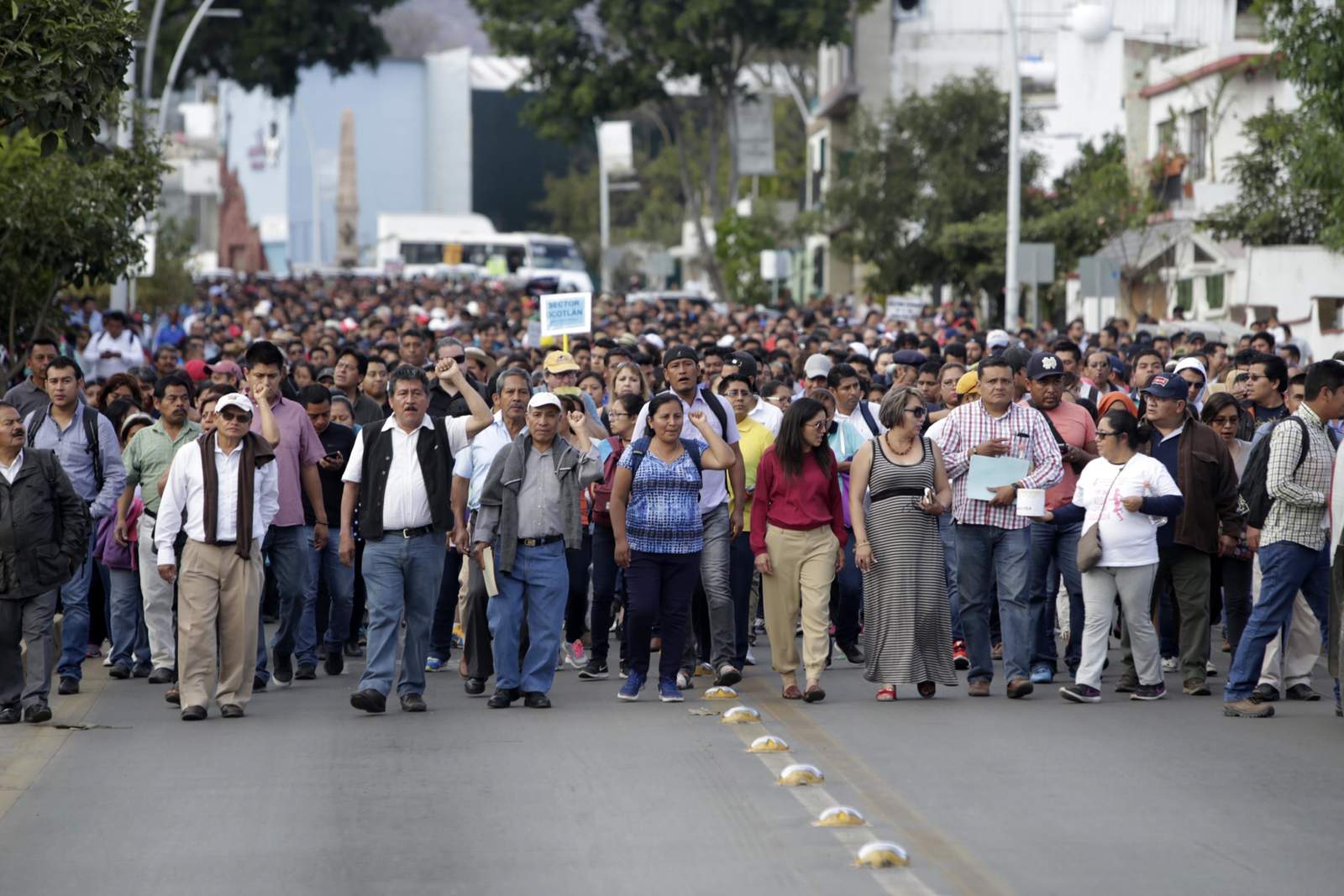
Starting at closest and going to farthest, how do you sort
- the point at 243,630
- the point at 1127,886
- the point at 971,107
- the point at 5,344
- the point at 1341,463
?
the point at 1127,886, the point at 1341,463, the point at 243,630, the point at 5,344, the point at 971,107

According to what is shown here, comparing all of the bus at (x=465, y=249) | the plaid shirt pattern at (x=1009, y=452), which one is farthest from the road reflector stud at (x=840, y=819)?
the bus at (x=465, y=249)

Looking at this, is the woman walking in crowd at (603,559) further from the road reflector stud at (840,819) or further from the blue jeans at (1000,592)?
the road reflector stud at (840,819)

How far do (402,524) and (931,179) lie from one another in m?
36.7

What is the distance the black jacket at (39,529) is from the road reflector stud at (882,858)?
5581mm

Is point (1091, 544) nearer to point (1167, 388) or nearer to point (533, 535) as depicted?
point (1167, 388)

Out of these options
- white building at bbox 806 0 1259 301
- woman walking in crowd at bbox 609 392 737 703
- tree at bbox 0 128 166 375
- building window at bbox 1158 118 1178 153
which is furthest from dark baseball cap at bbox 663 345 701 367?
white building at bbox 806 0 1259 301

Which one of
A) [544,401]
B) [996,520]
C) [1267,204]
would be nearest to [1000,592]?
[996,520]

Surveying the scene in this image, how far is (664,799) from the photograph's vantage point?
8.91 m

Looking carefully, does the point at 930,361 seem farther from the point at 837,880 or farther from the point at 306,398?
the point at 837,880

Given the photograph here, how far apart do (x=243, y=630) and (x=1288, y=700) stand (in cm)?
580

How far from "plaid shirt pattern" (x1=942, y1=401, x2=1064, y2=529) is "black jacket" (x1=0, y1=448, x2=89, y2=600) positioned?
486 centimetres

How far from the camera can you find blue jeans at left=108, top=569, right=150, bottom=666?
43.2 ft

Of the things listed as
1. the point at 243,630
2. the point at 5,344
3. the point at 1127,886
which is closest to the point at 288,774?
the point at 243,630

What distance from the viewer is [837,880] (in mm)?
7438
